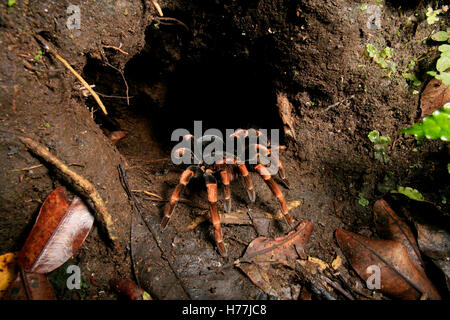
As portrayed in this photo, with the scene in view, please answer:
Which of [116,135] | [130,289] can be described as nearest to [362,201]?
[130,289]

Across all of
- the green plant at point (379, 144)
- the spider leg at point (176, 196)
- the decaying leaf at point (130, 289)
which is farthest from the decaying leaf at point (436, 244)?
the decaying leaf at point (130, 289)

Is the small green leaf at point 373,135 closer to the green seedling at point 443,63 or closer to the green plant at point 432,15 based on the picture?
the green seedling at point 443,63

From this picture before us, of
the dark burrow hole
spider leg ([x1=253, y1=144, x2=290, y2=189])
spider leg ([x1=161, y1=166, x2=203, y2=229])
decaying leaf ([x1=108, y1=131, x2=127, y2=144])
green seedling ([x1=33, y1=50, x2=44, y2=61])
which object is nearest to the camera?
green seedling ([x1=33, y1=50, x2=44, y2=61])

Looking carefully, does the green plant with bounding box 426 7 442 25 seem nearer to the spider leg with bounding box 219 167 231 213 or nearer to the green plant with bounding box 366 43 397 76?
the green plant with bounding box 366 43 397 76
